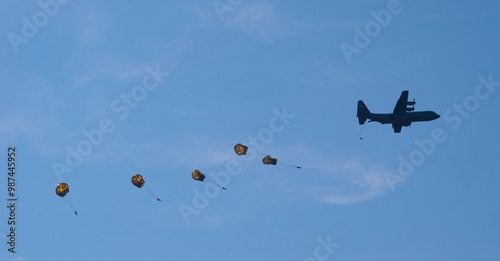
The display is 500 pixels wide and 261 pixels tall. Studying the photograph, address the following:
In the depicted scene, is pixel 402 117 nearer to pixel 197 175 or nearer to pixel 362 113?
pixel 362 113

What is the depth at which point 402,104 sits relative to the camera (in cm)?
13675

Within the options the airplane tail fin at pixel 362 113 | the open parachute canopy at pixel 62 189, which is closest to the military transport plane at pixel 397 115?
the airplane tail fin at pixel 362 113

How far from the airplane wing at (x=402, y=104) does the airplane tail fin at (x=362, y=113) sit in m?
5.74

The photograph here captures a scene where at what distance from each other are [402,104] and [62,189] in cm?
6929

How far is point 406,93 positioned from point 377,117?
7.70 m

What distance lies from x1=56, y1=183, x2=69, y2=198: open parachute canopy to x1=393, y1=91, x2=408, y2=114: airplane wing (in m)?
67.4

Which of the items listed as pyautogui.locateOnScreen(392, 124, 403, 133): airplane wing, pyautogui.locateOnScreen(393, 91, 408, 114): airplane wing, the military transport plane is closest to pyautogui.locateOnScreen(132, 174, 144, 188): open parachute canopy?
the military transport plane

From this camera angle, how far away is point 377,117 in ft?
449

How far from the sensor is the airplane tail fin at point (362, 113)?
13662cm

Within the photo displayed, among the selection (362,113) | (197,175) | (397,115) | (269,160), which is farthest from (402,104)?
(197,175)

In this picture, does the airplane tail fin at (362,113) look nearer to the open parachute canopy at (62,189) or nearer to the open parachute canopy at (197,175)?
the open parachute canopy at (197,175)

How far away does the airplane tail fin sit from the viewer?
136625 millimetres

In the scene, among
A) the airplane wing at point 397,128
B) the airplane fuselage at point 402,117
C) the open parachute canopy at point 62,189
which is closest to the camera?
the open parachute canopy at point 62,189

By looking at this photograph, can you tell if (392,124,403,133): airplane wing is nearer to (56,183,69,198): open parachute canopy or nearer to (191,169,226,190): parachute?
(191,169,226,190): parachute
